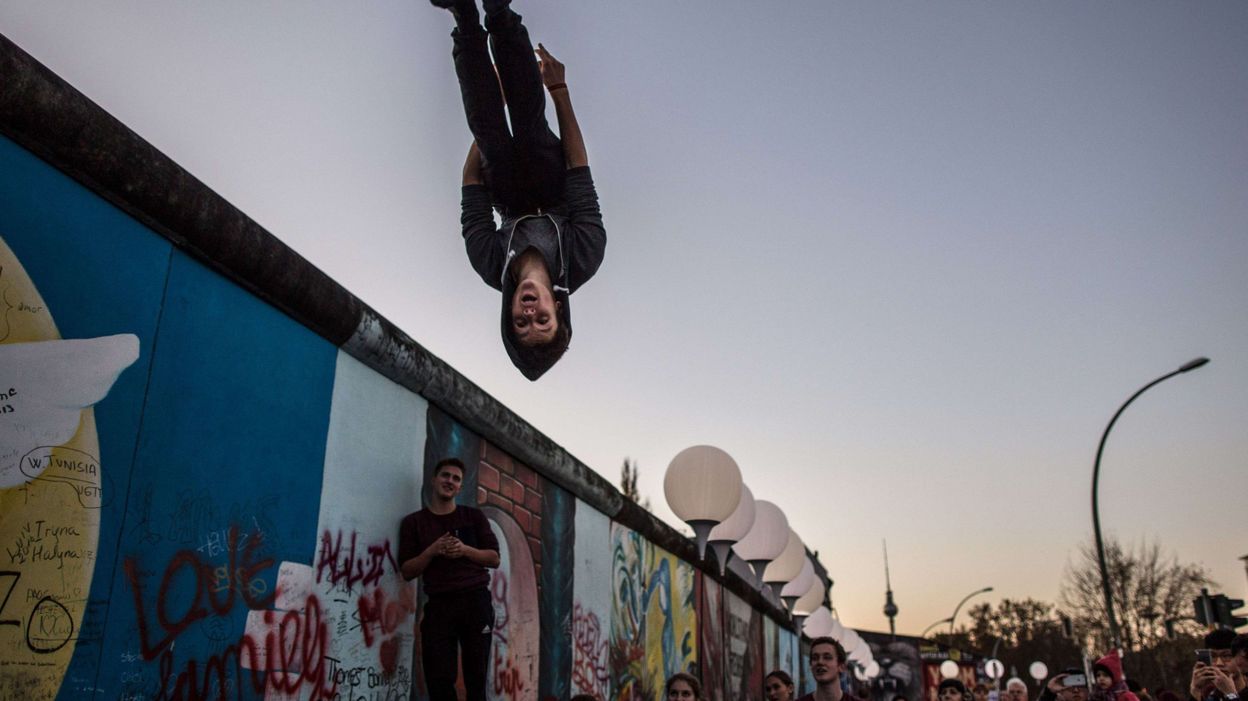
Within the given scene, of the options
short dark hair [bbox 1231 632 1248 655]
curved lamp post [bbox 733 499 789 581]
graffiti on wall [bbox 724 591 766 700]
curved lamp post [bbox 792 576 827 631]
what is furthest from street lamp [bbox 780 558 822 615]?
short dark hair [bbox 1231 632 1248 655]

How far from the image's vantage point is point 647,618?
9266 mm

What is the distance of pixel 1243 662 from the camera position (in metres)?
5.32

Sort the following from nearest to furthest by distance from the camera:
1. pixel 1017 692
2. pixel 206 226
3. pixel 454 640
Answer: pixel 206 226, pixel 454 640, pixel 1017 692

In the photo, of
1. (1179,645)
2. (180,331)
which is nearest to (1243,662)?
(180,331)

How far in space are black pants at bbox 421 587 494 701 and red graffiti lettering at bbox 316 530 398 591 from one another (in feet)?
1.08

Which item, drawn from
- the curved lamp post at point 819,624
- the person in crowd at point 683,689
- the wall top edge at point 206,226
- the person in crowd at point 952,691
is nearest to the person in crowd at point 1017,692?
the person in crowd at point 952,691

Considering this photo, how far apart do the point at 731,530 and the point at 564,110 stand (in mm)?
5907

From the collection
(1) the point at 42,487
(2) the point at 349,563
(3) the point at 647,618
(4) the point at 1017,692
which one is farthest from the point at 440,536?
(4) the point at 1017,692

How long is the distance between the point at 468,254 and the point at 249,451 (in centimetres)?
137

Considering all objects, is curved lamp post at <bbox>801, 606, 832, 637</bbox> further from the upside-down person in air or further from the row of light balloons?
the upside-down person in air

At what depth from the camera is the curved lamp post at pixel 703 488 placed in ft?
25.2

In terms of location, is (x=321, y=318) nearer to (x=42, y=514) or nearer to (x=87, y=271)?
(x=87, y=271)

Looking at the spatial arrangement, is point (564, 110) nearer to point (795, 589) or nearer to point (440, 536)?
point (440, 536)

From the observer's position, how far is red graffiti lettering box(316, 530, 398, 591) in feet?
14.1
